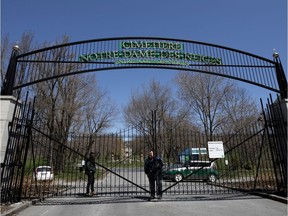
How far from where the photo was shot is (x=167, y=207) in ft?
24.7

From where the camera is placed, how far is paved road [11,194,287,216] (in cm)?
677

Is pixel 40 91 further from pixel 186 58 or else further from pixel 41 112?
pixel 186 58

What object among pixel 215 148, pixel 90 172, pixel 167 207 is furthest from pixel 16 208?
pixel 215 148

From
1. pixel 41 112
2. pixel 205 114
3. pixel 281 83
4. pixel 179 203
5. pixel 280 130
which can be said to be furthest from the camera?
pixel 205 114

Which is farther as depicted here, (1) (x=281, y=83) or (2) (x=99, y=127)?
(2) (x=99, y=127)

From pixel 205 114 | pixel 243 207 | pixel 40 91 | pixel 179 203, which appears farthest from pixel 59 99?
pixel 243 207

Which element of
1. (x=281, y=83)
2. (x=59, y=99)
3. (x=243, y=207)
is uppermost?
(x=59, y=99)

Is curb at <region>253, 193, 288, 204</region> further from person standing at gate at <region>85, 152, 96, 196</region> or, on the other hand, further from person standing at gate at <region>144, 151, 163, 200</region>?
person standing at gate at <region>85, 152, 96, 196</region>

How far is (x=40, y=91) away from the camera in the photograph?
78.9 feet

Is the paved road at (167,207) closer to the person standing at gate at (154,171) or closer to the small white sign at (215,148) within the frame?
the person standing at gate at (154,171)

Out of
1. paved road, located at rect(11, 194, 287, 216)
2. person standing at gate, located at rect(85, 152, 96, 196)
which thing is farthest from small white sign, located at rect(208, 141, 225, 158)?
person standing at gate, located at rect(85, 152, 96, 196)

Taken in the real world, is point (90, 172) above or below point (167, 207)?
above

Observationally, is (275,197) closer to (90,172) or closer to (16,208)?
(90,172)

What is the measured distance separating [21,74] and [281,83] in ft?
62.6
